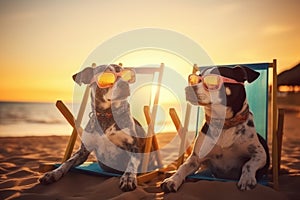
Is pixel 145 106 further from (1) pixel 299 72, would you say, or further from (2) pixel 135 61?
(1) pixel 299 72

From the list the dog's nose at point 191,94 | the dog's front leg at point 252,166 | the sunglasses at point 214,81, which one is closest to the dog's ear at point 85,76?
the dog's nose at point 191,94

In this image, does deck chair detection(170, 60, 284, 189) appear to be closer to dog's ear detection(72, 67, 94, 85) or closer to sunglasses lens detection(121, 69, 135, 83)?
sunglasses lens detection(121, 69, 135, 83)

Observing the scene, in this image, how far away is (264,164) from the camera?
10.1 feet

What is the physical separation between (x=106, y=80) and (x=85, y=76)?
Result: 0.36m

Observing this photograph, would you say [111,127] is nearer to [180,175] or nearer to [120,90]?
[120,90]

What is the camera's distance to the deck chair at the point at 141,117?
3.62 metres

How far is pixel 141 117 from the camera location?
14.2ft

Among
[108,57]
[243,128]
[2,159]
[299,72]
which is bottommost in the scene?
[2,159]

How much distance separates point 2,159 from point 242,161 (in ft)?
11.5

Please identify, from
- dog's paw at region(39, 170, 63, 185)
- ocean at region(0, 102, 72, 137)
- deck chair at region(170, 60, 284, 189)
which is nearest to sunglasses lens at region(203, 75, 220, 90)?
deck chair at region(170, 60, 284, 189)

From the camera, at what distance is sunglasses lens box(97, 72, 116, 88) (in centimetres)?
338

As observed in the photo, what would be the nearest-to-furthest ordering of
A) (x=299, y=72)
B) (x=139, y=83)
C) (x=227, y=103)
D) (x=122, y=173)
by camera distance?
(x=227, y=103), (x=122, y=173), (x=139, y=83), (x=299, y=72)

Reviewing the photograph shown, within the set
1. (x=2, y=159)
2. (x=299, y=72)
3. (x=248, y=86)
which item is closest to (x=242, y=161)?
(x=248, y=86)

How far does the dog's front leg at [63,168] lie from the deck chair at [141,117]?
0.08 meters
